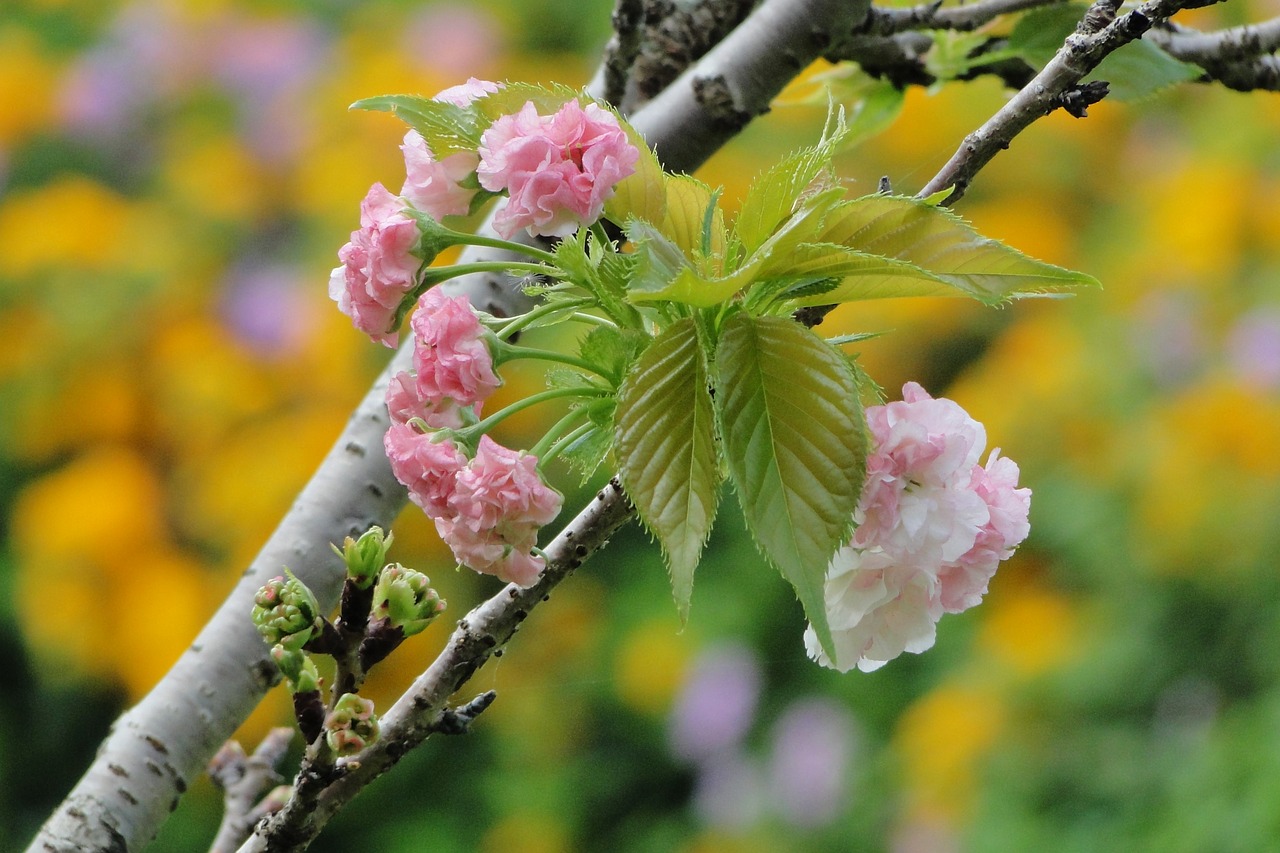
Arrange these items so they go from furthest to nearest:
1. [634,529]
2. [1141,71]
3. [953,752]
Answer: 1. [634,529]
2. [953,752]
3. [1141,71]

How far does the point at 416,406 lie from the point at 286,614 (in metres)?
0.06

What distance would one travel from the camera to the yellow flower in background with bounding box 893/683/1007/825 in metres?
1.20

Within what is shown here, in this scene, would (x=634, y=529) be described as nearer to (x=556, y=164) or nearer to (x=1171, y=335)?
(x=1171, y=335)

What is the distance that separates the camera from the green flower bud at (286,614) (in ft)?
1.01

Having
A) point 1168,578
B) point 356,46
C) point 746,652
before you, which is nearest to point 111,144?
point 356,46

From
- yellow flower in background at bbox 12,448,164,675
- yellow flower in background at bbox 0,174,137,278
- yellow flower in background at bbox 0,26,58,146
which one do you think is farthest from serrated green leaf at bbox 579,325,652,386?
yellow flower in background at bbox 0,26,58,146

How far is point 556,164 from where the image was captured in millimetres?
303

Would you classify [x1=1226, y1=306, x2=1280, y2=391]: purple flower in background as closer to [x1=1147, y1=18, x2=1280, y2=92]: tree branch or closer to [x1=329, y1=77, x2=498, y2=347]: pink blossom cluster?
[x1=1147, y1=18, x2=1280, y2=92]: tree branch

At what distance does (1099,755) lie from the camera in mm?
1166

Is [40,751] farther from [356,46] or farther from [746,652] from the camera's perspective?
[356,46]

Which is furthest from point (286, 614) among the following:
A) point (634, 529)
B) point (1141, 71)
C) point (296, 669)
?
point (634, 529)

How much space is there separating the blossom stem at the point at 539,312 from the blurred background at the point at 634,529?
0.93 m

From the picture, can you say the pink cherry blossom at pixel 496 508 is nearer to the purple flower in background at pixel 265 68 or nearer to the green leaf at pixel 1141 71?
the green leaf at pixel 1141 71

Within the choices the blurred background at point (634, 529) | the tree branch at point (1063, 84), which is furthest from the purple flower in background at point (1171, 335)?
the tree branch at point (1063, 84)
